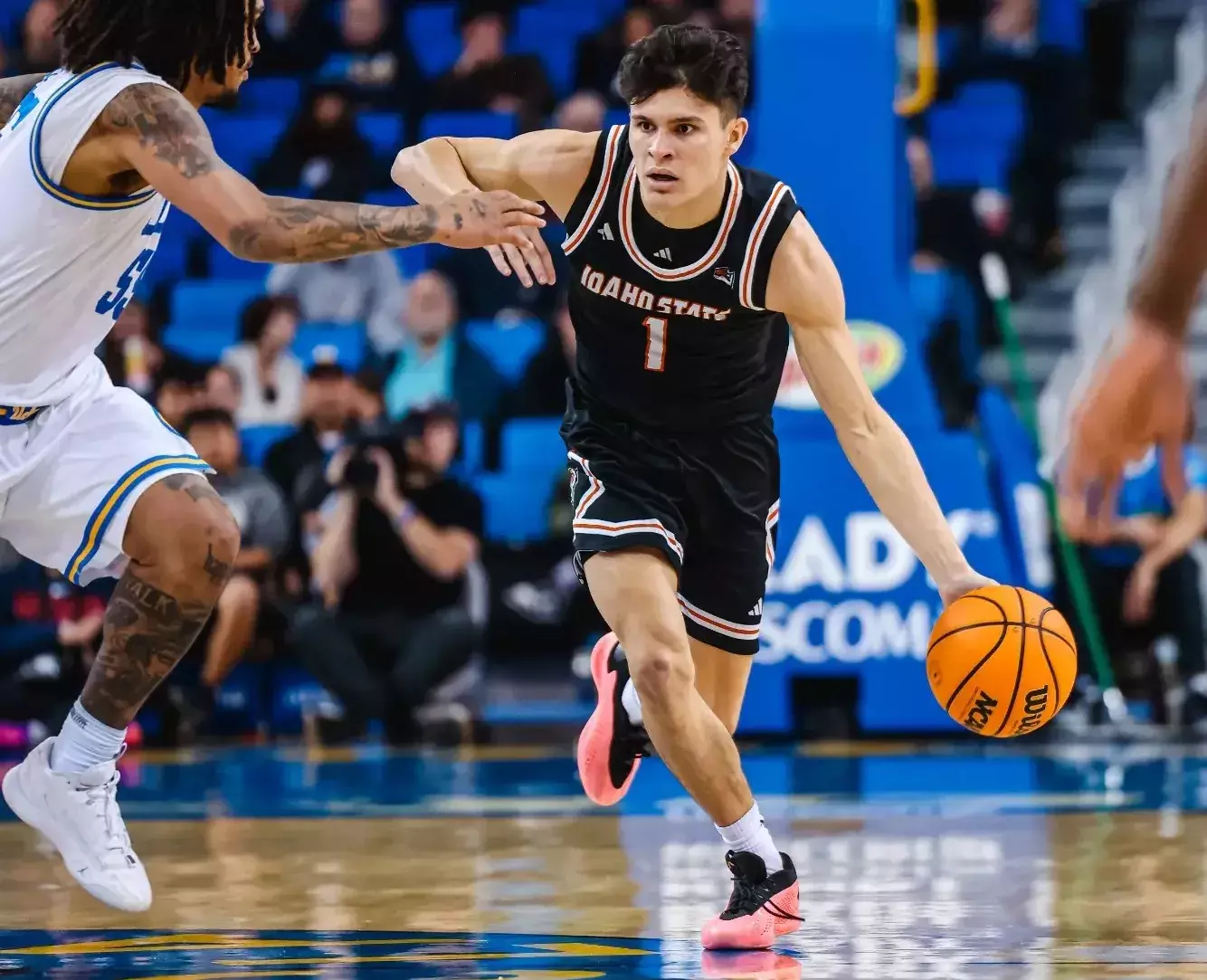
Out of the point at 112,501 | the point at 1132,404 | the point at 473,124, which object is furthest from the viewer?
the point at 473,124

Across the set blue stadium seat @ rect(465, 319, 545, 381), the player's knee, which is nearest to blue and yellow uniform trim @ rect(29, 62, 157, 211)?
the player's knee

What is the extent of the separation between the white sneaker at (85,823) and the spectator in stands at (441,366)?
6.37 meters

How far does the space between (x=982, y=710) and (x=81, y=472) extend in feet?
6.86

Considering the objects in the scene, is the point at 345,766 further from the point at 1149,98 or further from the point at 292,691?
the point at 1149,98

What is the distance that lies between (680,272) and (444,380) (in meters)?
5.99

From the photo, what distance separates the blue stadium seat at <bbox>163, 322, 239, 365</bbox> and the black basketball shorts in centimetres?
672

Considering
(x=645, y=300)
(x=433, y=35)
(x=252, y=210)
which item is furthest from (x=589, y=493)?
(x=433, y=35)

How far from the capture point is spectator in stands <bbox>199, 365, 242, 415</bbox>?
33.8 ft

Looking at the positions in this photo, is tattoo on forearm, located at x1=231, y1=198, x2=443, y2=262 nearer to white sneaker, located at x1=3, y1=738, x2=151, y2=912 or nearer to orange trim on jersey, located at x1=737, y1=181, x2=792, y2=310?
orange trim on jersey, located at x1=737, y1=181, x2=792, y2=310

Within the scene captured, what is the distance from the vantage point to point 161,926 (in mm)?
4812

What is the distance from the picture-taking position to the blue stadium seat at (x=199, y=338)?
1184 cm

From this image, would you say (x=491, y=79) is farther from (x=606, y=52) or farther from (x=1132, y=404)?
(x=1132, y=404)

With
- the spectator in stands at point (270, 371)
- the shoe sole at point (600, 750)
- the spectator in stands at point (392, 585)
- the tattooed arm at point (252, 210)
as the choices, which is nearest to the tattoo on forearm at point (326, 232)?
the tattooed arm at point (252, 210)

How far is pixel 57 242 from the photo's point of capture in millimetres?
4312
